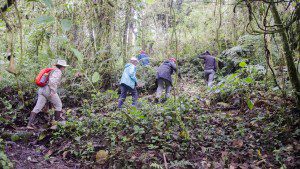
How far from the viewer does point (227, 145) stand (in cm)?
442

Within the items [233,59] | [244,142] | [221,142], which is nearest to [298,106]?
[244,142]

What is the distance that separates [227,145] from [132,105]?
11.6ft

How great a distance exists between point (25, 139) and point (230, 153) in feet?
13.3

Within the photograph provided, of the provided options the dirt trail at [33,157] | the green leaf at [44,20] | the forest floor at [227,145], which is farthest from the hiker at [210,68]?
the green leaf at [44,20]

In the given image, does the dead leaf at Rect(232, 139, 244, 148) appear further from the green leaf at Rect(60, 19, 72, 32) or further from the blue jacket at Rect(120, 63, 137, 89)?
the blue jacket at Rect(120, 63, 137, 89)

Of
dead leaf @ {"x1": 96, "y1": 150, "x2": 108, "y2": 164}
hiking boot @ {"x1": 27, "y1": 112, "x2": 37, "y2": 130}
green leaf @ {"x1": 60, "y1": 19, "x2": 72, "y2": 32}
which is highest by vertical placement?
green leaf @ {"x1": 60, "y1": 19, "x2": 72, "y2": 32}

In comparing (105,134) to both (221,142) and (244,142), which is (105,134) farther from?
(244,142)

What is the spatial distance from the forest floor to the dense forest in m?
0.02

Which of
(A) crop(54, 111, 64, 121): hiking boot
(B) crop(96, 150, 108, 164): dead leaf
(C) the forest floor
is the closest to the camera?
(C) the forest floor

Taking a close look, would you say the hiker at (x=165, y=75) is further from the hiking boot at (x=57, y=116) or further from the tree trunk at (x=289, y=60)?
the tree trunk at (x=289, y=60)

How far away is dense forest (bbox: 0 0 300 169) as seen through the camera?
4.00 metres

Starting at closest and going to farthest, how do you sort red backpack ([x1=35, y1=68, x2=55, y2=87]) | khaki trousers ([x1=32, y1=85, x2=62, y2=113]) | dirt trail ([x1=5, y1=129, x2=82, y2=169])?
dirt trail ([x1=5, y1=129, x2=82, y2=169])
red backpack ([x1=35, y1=68, x2=55, y2=87])
khaki trousers ([x1=32, y1=85, x2=62, y2=113])

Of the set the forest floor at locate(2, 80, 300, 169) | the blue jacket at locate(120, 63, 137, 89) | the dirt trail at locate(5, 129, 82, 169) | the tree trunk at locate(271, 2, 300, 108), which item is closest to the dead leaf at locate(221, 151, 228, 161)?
the forest floor at locate(2, 80, 300, 169)

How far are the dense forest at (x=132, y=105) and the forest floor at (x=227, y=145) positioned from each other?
2 cm
